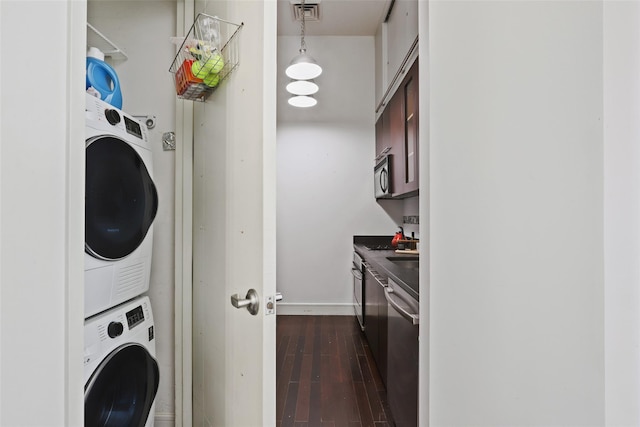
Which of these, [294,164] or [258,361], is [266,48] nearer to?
[258,361]

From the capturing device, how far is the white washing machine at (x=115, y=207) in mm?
989

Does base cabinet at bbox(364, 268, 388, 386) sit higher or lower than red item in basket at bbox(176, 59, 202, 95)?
lower

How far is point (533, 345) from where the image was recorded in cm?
50

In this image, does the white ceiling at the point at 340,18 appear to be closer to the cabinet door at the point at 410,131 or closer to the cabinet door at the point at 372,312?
the cabinet door at the point at 410,131

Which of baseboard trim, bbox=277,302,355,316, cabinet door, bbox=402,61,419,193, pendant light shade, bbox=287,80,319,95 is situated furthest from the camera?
baseboard trim, bbox=277,302,355,316

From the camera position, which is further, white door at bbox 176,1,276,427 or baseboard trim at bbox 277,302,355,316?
baseboard trim at bbox 277,302,355,316

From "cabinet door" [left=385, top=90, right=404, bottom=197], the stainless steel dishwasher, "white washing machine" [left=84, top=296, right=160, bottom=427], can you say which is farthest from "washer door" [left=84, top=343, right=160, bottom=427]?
"cabinet door" [left=385, top=90, right=404, bottom=197]

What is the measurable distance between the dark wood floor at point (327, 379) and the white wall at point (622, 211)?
1.63 m

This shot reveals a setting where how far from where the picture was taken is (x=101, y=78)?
4.15 ft

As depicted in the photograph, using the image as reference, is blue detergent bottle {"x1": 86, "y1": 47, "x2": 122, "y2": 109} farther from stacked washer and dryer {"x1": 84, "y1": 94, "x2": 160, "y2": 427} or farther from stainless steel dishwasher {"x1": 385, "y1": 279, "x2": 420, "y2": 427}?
stainless steel dishwasher {"x1": 385, "y1": 279, "x2": 420, "y2": 427}

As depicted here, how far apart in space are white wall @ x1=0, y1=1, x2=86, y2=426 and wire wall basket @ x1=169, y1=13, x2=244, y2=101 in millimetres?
531

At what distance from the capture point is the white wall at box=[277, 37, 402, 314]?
355 centimetres

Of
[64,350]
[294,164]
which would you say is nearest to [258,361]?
[64,350]

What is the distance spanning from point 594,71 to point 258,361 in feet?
2.89
